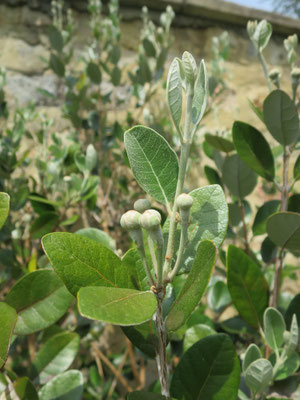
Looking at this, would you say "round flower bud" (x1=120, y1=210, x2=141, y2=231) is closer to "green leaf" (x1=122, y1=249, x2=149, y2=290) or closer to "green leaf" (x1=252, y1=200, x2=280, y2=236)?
"green leaf" (x1=122, y1=249, x2=149, y2=290)

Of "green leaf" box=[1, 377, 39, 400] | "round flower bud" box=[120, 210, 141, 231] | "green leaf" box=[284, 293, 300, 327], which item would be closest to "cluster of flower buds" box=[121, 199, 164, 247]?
"round flower bud" box=[120, 210, 141, 231]

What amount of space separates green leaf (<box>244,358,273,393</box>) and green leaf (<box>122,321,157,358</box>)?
15 centimetres

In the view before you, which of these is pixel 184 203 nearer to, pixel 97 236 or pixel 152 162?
pixel 152 162

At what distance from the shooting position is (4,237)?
3.66 ft

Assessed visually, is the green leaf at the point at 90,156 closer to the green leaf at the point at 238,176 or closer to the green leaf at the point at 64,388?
the green leaf at the point at 238,176

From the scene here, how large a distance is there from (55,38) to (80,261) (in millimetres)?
1441

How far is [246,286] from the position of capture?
0.68 metres

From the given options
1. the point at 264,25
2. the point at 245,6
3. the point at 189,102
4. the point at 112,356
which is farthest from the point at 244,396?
the point at 245,6

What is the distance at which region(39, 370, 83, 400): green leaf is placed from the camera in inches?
24.7

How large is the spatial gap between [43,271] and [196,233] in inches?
11.3

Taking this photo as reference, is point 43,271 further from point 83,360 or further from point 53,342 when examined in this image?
point 83,360

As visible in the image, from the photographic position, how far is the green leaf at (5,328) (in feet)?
1.49

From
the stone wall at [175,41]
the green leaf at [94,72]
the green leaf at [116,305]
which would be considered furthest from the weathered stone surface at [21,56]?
the green leaf at [116,305]

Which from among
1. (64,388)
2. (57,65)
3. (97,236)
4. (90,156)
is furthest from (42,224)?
(57,65)
